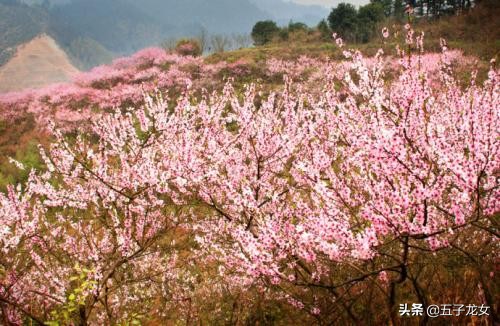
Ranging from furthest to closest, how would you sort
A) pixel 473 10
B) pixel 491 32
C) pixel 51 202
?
pixel 473 10 → pixel 491 32 → pixel 51 202

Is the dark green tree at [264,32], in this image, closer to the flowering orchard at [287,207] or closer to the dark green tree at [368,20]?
the dark green tree at [368,20]

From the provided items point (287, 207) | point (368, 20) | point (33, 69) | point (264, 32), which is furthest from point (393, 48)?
point (33, 69)

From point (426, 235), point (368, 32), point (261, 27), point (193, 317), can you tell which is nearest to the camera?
point (426, 235)

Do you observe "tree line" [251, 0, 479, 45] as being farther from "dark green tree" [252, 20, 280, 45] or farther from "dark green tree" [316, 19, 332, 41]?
"dark green tree" [252, 20, 280, 45]

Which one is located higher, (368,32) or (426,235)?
(368,32)

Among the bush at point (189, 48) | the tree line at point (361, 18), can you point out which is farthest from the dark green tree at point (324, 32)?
the bush at point (189, 48)

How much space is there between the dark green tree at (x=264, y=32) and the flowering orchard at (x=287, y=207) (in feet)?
133

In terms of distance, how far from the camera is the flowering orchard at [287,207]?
2.71 meters

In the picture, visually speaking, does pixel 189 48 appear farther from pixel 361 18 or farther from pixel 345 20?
pixel 361 18

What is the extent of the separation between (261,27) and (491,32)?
2812cm

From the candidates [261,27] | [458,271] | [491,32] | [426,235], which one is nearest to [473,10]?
[491,32]

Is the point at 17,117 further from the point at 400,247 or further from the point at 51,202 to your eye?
the point at 400,247

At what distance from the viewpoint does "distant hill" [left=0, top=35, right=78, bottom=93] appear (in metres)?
79.4

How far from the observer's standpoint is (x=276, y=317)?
18.2 feet
